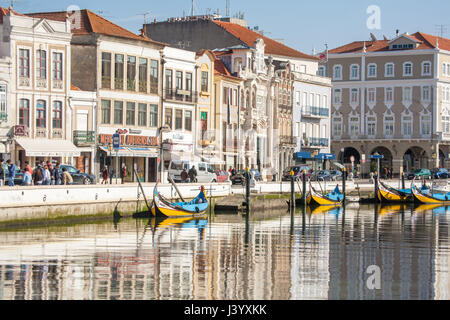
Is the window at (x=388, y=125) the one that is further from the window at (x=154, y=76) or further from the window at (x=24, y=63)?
the window at (x=24, y=63)

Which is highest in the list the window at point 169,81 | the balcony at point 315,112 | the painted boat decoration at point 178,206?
the window at point 169,81

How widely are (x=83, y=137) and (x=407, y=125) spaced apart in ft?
177

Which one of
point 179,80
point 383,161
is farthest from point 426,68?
point 179,80

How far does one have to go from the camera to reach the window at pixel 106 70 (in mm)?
63319

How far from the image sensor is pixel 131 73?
65750 millimetres

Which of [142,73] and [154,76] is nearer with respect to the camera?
[142,73]

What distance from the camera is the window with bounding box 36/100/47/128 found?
58.4 metres

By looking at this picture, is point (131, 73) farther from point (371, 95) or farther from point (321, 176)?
point (371, 95)

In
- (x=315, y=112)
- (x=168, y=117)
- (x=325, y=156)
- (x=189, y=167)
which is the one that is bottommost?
(x=189, y=167)

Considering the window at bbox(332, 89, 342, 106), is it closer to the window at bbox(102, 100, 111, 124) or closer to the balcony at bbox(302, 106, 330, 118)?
the balcony at bbox(302, 106, 330, 118)

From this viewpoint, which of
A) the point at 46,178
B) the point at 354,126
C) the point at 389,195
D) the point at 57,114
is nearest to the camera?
the point at 46,178

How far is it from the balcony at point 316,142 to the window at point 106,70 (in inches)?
1385

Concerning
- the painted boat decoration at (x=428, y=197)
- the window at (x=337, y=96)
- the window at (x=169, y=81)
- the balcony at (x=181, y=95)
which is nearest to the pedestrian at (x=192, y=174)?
the balcony at (x=181, y=95)
